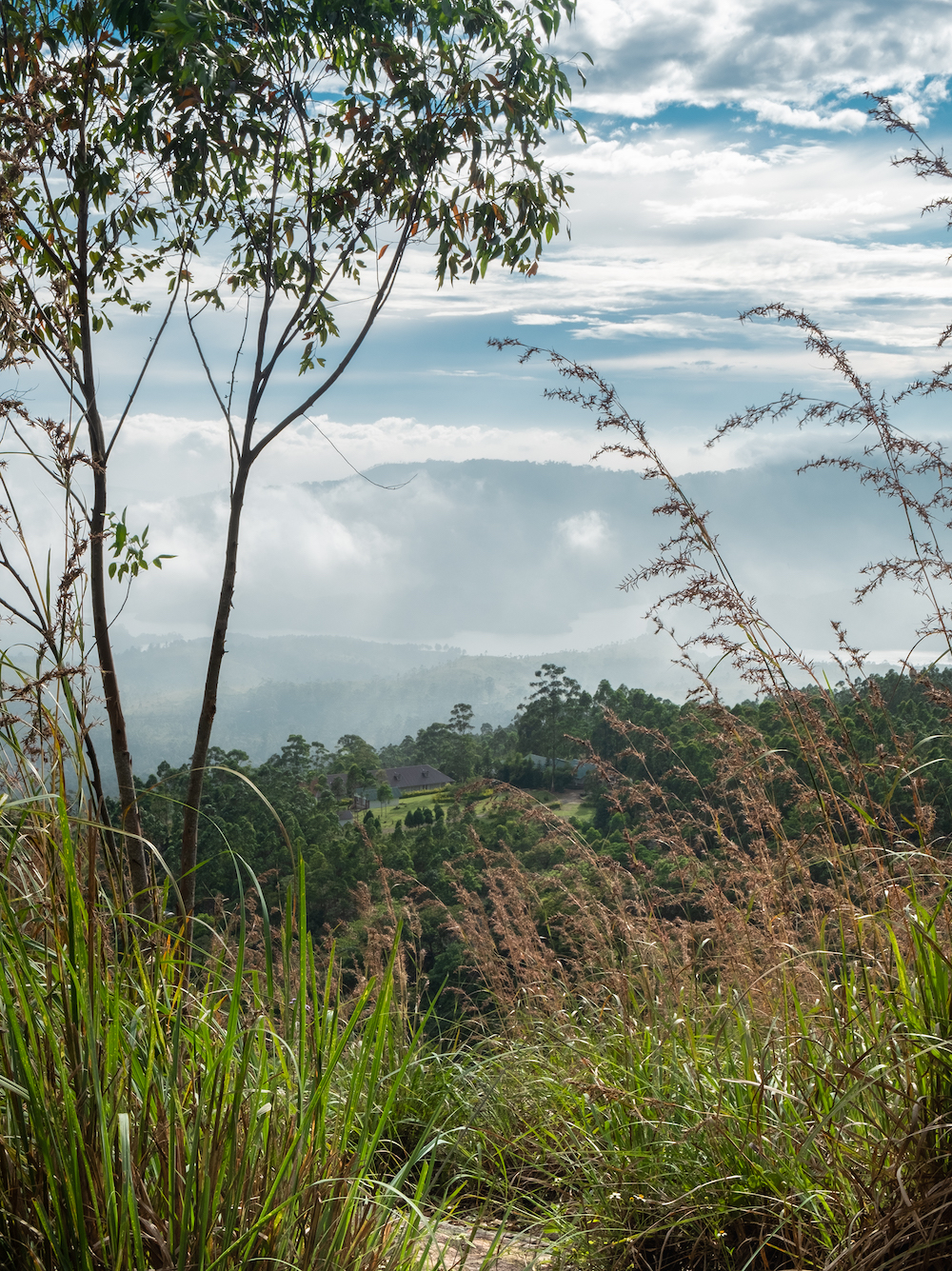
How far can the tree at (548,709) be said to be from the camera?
24.6 meters

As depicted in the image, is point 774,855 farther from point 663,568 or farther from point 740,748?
point 663,568

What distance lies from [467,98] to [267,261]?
0.96 meters

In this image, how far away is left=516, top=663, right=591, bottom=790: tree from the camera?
24609 millimetres

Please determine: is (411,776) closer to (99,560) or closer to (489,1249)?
(99,560)

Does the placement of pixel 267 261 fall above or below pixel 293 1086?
above

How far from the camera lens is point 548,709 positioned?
25.7 m

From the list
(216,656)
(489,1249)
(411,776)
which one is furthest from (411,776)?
(489,1249)

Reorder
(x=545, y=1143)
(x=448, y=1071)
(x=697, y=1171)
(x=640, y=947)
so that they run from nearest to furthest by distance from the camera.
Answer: (x=697, y=1171) → (x=545, y=1143) → (x=448, y=1071) → (x=640, y=947)

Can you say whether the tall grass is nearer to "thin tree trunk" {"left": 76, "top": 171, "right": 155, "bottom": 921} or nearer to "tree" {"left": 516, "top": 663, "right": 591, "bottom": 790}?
"thin tree trunk" {"left": 76, "top": 171, "right": 155, "bottom": 921}

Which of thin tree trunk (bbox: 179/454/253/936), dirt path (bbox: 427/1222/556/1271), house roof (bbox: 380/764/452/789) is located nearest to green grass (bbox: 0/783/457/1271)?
dirt path (bbox: 427/1222/556/1271)

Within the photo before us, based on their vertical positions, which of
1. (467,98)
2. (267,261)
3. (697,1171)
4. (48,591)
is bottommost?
(697,1171)

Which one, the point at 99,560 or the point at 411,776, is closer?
the point at 99,560

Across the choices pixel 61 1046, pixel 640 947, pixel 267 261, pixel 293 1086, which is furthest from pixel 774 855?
pixel 267 261

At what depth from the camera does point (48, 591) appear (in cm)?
132
